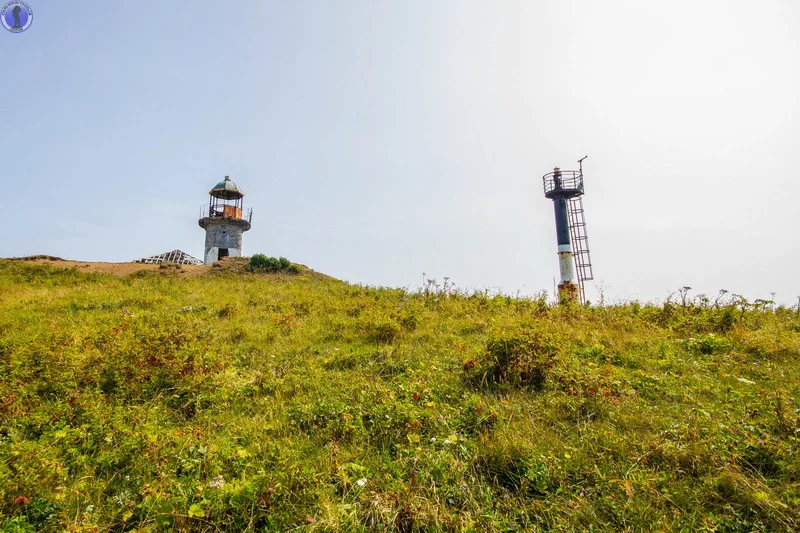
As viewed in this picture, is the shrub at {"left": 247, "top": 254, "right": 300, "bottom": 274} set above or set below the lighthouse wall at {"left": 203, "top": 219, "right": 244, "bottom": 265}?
below

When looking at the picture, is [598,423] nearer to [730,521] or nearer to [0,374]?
[730,521]

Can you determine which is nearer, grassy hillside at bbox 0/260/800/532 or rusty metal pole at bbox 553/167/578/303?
grassy hillside at bbox 0/260/800/532

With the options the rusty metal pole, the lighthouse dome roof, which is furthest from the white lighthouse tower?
the rusty metal pole

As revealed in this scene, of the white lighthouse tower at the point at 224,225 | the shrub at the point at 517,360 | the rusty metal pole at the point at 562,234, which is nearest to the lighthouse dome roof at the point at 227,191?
the white lighthouse tower at the point at 224,225

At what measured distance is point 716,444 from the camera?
11.7 ft

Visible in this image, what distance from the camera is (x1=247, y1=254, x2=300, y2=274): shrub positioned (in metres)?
24.1

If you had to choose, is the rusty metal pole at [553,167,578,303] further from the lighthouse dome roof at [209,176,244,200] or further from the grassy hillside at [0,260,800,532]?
the lighthouse dome roof at [209,176,244,200]

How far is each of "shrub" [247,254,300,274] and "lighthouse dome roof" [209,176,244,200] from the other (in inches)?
411

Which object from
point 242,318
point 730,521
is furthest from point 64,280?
point 730,521

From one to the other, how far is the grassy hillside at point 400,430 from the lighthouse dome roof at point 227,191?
87.0 ft

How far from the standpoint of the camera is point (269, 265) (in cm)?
2436

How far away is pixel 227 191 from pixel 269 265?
39.5ft

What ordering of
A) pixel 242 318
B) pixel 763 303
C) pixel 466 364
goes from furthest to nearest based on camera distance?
pixel 242 318, pixel 763 303, pixel 466 364

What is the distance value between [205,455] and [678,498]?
12.8 ft
